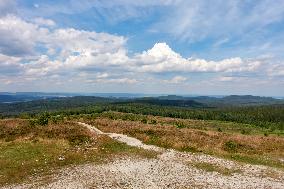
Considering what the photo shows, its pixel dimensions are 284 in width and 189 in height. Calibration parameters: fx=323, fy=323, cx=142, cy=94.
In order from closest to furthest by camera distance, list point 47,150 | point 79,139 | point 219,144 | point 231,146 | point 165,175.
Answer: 1. point 165,175
2. point 47,150
3. point 231,146
4. point 219,144
5. point 79,139

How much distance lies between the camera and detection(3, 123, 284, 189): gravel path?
2686 cm

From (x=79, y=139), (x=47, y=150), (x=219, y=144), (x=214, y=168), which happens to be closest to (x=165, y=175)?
(x=214, y=168)

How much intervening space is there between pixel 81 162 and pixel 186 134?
76.4 ft

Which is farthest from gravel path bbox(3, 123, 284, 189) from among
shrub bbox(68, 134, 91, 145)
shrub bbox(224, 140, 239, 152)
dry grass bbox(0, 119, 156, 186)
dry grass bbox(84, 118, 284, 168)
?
shrub bbox(68, 134, 91, 145)

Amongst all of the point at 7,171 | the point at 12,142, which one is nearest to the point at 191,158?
the point at 7,171

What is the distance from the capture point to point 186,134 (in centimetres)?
5362

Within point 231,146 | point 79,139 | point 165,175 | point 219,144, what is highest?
point 79,139

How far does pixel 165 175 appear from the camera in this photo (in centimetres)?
2981

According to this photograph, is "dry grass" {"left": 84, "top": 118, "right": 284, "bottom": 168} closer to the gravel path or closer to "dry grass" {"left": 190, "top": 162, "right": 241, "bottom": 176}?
the gravel path

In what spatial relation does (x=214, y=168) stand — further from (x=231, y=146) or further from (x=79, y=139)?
(x=79, y=139)

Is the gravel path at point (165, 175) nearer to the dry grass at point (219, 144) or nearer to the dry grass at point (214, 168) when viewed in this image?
the dry grass at point (214, 168)

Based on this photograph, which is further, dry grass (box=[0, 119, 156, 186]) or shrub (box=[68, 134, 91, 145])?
shrub (box=[68, 134, 91, 145])

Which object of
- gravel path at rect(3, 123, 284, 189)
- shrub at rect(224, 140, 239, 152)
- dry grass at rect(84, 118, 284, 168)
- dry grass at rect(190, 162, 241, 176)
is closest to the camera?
gravel path at rect(3, 123, 284, 189)

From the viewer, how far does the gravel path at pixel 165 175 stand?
88.1ft
